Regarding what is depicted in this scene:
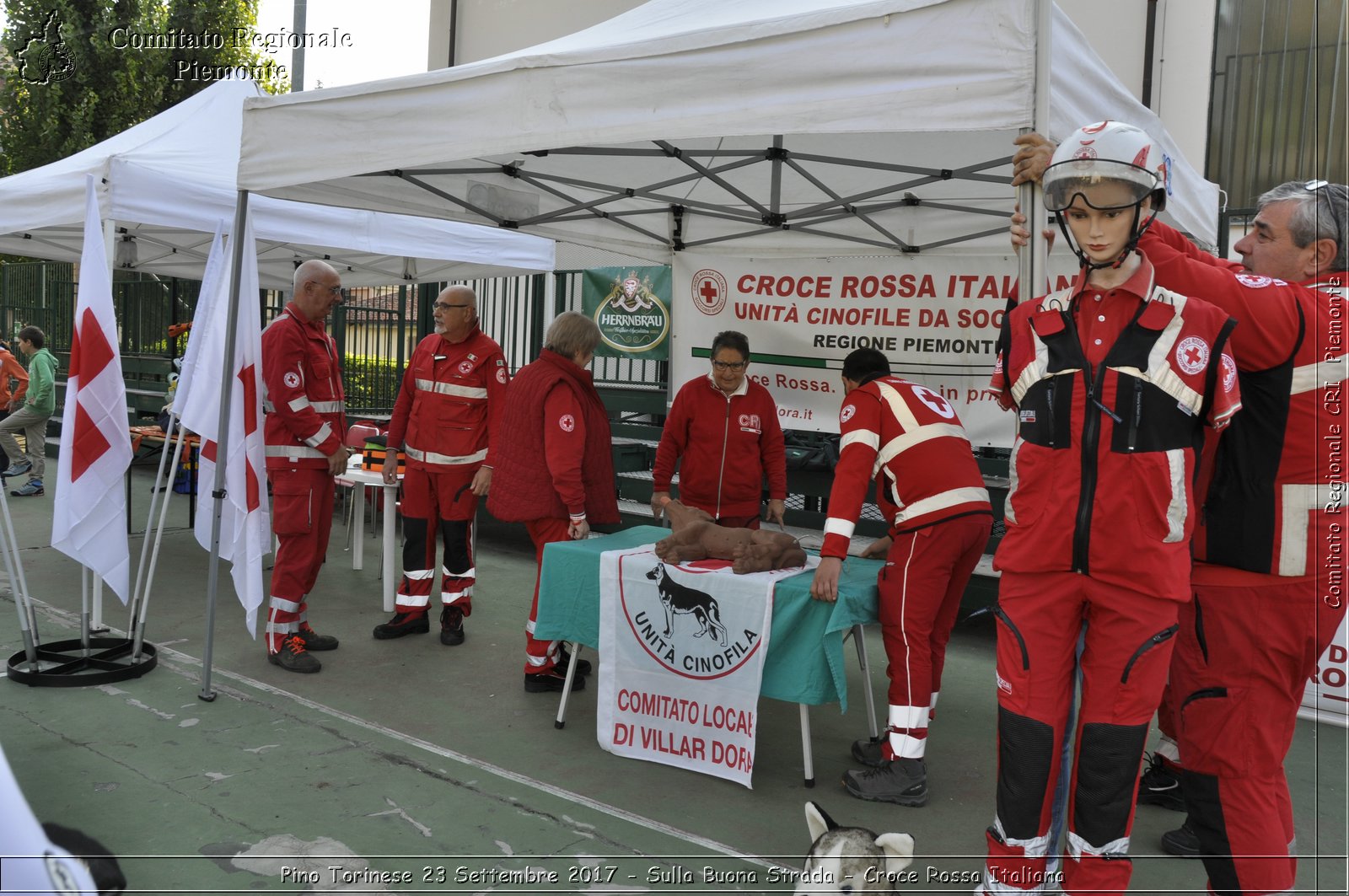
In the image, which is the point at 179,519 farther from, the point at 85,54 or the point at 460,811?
the point at 85,54

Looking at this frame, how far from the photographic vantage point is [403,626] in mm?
5785

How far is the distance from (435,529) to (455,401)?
2.67 feet

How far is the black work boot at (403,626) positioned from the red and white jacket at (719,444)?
177 cm

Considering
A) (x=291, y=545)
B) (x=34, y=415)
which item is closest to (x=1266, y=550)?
(x=291, y=545)

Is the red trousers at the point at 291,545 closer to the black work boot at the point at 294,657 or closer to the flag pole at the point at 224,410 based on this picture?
the black work boot at the point at 294,657

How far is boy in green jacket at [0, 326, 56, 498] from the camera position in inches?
430

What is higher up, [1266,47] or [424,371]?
[1266,47]

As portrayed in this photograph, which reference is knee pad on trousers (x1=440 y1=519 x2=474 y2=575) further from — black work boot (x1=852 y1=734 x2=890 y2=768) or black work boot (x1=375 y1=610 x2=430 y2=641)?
black work boot (x1=852 y1=734 x2=890 y2=768)

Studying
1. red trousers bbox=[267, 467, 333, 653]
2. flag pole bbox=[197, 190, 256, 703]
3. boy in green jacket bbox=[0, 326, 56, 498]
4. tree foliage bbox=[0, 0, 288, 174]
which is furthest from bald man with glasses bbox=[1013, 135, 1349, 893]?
tree foliage bbox=[0, 0, 288, 174]

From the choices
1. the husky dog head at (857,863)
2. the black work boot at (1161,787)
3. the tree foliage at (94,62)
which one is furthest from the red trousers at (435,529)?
the tree foliage at (94,62)

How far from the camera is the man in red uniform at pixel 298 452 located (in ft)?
16.8

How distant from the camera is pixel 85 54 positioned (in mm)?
16484

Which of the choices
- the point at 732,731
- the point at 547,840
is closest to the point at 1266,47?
the point at 732,731

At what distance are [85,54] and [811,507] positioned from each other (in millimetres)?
15684
